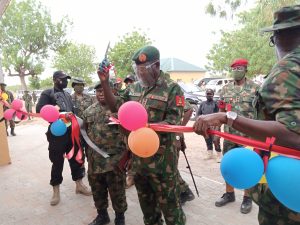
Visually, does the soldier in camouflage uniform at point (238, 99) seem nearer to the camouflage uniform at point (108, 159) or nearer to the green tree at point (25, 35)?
the camouflage uniform at point (108, 159)

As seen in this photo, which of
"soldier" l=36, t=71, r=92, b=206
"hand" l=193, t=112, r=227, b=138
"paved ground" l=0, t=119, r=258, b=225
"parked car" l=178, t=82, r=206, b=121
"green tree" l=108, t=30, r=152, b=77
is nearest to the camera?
"hand" l=193, t=112, r=227, b=138

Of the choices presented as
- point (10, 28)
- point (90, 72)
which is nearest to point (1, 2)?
point (10, 28)

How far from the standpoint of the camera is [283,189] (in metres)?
1.36

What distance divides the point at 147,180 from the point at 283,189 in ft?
5.08

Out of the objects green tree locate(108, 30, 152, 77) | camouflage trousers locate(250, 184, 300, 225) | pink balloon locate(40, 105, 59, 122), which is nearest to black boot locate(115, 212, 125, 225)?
pink balloon locate(40, 105, 59, 122)

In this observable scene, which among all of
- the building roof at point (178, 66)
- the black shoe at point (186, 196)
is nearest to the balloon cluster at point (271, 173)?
the black shoe at point (186, 196)

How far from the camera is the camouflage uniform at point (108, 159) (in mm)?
3488

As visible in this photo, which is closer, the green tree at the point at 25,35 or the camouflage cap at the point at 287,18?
the camouflage cap at the point at 287,18

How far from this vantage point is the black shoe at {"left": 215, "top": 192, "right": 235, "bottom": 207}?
160 inches

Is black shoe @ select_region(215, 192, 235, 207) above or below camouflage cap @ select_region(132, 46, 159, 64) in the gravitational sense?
below

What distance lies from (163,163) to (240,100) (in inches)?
69.2

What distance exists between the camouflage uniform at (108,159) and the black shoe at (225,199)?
4.29ft

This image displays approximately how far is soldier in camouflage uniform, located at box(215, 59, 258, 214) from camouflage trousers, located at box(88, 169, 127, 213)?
1.34m

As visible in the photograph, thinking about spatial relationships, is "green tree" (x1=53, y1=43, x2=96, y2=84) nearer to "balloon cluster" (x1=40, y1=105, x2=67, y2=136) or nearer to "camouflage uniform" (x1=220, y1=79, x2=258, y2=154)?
"camouflage uniform" (x1=220, y1=79, x2=258, y2=154)
